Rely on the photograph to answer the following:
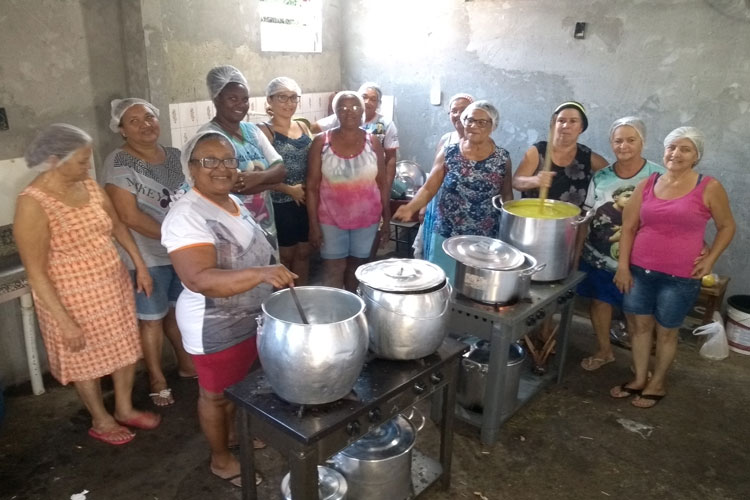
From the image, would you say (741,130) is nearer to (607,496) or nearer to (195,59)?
(607,496)

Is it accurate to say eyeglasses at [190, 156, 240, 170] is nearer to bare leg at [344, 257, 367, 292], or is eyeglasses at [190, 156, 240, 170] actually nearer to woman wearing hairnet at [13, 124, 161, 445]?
woman wearing hairnet at [13, 124, 161, 445]

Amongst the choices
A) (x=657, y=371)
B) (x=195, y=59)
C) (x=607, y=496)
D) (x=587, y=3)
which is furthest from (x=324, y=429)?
(x=587, y=3)

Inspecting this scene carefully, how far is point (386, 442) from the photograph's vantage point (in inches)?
91.4

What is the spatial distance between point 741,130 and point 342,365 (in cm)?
352

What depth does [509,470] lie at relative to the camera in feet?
8.87

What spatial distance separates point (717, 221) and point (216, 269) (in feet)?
8.31

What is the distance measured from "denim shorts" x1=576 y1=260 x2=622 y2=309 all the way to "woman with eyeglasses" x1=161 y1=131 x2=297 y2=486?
2.08 m

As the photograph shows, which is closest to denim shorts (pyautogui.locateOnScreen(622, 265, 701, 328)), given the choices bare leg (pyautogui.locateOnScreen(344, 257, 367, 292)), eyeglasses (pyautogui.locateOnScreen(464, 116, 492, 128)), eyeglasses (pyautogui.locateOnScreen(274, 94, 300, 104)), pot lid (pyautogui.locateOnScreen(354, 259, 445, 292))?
eyeglasses (pyautogui.locateOnScreen(464, 116, 492, 128))

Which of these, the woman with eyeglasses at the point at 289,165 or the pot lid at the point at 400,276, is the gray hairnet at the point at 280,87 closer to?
the woman with eyeglasses at the point at 289,165

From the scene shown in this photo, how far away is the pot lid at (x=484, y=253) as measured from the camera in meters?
2.59

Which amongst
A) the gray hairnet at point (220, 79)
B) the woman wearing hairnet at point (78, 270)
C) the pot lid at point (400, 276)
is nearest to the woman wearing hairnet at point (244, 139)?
the gray hairnet at point (220, 79)

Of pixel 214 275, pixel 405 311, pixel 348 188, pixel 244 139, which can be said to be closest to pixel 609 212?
pixel 348 188

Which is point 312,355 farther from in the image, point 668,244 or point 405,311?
point 668,244

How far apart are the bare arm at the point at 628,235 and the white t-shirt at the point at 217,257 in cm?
198
